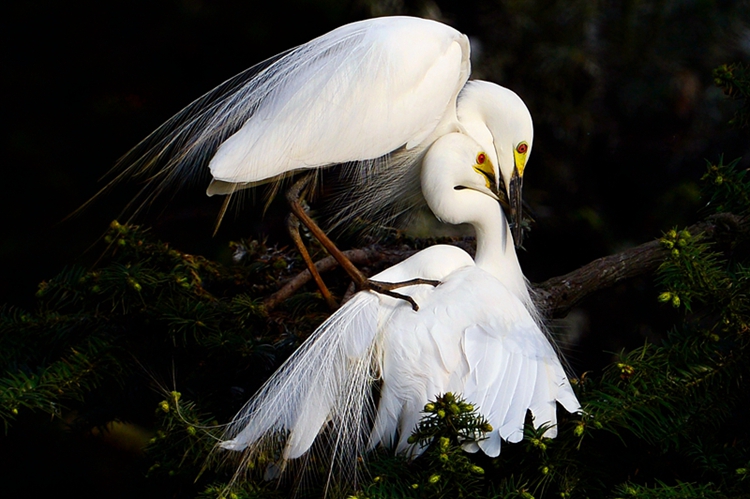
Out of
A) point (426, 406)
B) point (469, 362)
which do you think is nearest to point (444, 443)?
point (426, 406)

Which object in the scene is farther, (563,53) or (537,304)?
(563,53)

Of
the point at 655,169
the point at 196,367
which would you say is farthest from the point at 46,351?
A: the point at 655,169

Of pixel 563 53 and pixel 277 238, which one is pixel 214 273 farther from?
pixel 563 53

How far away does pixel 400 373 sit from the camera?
1196 millimetres

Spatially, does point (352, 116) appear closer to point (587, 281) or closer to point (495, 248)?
point (495, 248)

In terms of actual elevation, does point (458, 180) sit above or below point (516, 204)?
above

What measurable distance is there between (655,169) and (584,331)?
2.45ft

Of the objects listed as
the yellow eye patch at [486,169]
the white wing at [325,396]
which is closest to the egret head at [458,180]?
the yellow eye patch at [486,169]

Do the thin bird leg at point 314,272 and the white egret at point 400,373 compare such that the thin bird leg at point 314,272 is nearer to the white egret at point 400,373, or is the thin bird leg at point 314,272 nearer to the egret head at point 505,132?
the white egret at point 400,373

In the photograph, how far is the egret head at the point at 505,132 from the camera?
1695mm

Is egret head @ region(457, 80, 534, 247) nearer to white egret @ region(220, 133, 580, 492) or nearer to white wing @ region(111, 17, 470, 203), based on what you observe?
white wing @ region(111, 17, 470, 203)

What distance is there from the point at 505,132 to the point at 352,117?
343mm

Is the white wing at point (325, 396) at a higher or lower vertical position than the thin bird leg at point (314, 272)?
higher

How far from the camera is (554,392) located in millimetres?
1119
